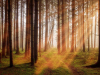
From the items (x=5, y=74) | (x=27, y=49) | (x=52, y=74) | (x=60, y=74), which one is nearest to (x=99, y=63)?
(x=60, y=74)

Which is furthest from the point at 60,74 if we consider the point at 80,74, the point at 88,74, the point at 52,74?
the point at 88,74

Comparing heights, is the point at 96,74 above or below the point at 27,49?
below

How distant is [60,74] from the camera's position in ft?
26.6

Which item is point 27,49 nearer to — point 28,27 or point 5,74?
point 28,27

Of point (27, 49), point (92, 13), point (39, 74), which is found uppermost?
point (92, 13)

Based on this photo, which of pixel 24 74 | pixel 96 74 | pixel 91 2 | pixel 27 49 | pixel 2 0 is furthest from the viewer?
pixel 91 2

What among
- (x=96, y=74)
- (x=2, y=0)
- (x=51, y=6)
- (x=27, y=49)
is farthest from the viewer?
(x=51, y=6)

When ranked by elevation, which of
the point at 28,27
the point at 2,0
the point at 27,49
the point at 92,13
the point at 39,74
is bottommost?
the point at 39,74

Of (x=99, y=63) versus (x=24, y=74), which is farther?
(x=99, y=63)

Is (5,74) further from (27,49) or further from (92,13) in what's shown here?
(92,13)

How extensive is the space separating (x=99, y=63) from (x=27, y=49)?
10258 mm

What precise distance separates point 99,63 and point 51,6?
2233 centimetres

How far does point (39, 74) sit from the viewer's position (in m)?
8.20

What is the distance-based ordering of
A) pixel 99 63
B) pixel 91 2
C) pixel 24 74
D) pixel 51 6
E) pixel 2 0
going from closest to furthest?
pixel 24 74 < pixel 99 63 < pixel 2 0 < pixel 91 2 < pixel 51 6
